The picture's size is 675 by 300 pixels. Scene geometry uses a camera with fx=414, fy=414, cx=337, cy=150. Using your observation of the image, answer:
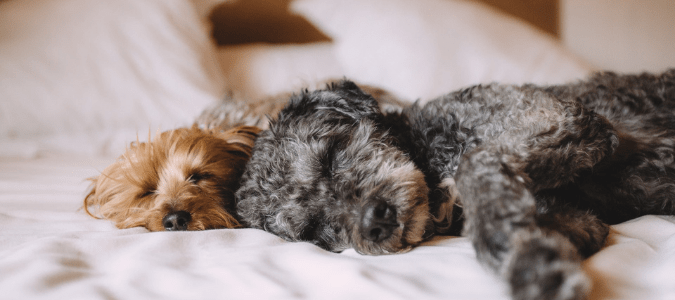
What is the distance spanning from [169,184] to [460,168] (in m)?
1.22

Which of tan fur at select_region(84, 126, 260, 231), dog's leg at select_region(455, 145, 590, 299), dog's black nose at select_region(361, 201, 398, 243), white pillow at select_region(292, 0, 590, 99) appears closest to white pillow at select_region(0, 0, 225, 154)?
tan fur at select_region(84, 126, 260, 231)

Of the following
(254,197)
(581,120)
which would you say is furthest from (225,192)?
(581,120)

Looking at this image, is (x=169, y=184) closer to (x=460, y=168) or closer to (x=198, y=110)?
(x=198, y=110)

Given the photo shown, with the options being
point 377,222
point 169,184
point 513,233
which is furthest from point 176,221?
point 513,233

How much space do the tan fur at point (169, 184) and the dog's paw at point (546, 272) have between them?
1.12 metres

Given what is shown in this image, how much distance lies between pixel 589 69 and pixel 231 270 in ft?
9.93

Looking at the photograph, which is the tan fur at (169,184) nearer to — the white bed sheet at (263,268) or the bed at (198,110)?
the bed at (198,110)

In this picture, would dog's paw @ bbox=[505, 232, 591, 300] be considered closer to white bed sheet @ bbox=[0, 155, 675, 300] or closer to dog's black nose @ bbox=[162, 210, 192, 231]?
white bed sheet @ bbox=[0, 155, 675, 300]

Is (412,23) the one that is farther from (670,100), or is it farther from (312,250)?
(312,250)

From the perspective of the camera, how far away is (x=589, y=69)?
3031 millimetres

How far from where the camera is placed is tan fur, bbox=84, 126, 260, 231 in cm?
168

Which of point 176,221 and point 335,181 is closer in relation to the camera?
point 335,181

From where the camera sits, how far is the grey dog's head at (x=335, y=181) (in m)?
1.30

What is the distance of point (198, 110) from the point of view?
2.53 m
